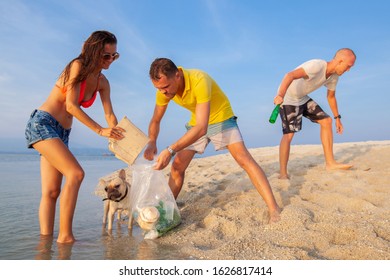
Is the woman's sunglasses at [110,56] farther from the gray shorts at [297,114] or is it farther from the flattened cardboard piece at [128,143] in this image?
the gray shorts at [297,114]

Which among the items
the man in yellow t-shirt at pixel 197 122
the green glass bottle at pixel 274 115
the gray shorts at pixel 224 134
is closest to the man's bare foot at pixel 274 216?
the man in yellow t-shirt at pixel 197 122

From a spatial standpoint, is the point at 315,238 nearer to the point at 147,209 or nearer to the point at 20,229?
the point at 147,209

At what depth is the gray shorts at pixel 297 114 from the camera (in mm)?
6105

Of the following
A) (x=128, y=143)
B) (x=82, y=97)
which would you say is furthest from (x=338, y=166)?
(x=82, y=97)

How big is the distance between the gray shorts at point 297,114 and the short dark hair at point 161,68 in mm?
3113

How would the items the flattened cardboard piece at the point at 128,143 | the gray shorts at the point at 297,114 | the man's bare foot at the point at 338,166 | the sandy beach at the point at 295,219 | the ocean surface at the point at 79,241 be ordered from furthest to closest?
the man's bare foot at the point at 338,166, the gray shorts at the point at 297,114, the flattened cardboard piece at the point at 128,143, the ocean surface at the point at 79,241, the sandy beach at the point at 295,219

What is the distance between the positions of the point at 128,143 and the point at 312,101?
12.0ft

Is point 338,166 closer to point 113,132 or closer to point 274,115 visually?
→ point 274,115

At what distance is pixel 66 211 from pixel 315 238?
7.86 ft

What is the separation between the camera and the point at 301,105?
20.2 feet

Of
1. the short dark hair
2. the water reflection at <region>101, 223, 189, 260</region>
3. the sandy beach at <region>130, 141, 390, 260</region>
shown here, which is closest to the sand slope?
the sandy beach at <region>130, 141, 390, 260</region>

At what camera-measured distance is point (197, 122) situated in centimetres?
365

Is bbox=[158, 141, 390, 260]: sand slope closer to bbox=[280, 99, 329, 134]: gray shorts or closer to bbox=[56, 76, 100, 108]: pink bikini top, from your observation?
bbox=[280, 99, 329, 134]: gray shorts

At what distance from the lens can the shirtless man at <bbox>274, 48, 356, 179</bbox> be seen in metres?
5.76
